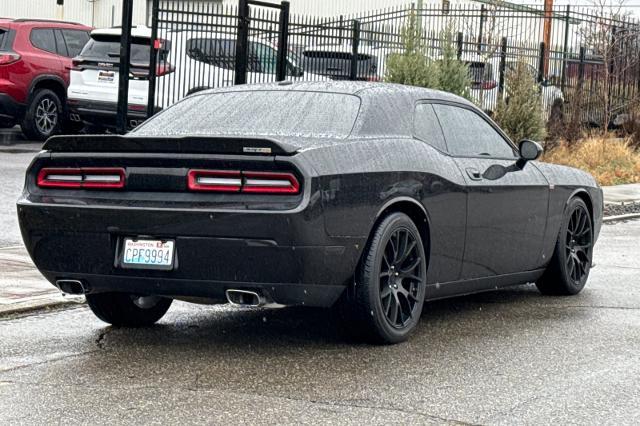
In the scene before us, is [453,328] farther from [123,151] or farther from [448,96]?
[123,151]

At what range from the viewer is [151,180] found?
7062mm

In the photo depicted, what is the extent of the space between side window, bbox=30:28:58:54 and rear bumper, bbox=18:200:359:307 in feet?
51.3

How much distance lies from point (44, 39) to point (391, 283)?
16.2m

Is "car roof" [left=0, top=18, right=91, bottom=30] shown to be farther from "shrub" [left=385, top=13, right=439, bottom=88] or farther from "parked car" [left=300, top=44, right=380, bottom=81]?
"shrub" [left=385, top=13, right=439, bottom=88]

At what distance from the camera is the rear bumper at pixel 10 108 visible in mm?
21453

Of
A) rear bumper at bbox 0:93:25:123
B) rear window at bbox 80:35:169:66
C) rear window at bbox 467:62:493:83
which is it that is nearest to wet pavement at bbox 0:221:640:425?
rear window at bbox 80:35:169:66

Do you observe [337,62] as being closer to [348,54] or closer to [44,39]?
[348,54]

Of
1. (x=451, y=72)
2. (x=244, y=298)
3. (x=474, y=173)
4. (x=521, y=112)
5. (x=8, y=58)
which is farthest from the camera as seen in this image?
(x=8, y=58)

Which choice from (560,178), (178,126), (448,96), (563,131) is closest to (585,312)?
(560,178)

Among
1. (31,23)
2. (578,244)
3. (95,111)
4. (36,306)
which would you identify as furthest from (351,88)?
(31,23)

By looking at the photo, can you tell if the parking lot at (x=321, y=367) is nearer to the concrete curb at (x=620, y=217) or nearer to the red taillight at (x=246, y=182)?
the red taillight at (x=246, y=182)

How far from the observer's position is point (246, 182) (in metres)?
6.85

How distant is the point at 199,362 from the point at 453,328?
194cm

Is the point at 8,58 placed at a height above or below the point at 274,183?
above
